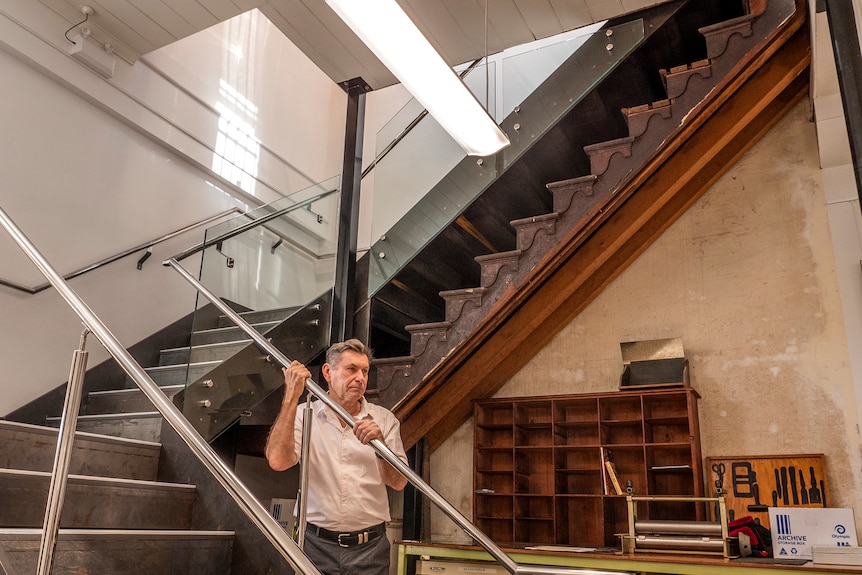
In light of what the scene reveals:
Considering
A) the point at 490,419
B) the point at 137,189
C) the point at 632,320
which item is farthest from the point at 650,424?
the point at 137,189

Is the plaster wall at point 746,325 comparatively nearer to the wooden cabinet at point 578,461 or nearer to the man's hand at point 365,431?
the wooden cabinet at point 578,461

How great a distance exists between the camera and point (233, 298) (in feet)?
12.1

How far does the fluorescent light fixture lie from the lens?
8.61 feet

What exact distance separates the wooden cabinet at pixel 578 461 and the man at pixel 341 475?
1.93 meters

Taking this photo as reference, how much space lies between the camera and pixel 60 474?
178 cm

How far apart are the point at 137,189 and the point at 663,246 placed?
3818 mm

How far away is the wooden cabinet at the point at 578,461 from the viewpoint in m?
4.12

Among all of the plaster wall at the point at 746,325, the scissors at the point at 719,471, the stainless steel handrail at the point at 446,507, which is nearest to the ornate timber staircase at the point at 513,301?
the plaster wall at the point at 746,325

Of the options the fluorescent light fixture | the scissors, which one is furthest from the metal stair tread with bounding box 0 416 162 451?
the scissors

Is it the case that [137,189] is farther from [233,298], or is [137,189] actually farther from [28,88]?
[233,298]

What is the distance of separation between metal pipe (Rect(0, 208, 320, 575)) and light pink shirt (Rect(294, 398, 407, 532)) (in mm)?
725

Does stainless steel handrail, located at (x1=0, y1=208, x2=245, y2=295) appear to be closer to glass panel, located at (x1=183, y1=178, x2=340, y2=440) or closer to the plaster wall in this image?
glass panel, located at (x1=183, y1=178, x2=340, y2=440)

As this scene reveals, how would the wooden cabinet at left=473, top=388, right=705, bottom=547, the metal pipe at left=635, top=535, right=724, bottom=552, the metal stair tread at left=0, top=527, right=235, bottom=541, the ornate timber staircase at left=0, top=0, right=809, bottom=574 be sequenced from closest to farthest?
the metal stair tread at left=0, top=527, right=235, bottom=541
the ornate timber staircase at left=0, top=0, right=809, bottom=574
the metal pipe at left=635, top=535, right=724, bottom=552
the wooden cabinet at left=473, top=388, right=705, bottom=547

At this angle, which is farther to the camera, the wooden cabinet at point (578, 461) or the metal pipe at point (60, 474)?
the wooden cabinet at point (578, 461)
